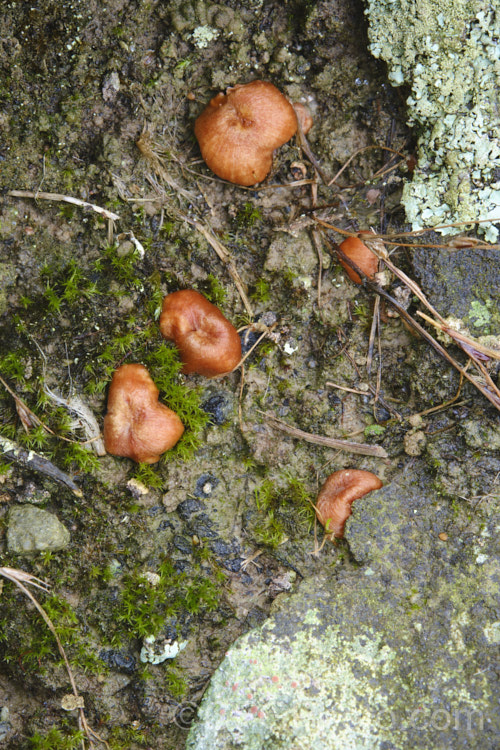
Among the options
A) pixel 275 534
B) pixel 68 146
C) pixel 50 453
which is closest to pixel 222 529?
pixel 275 534

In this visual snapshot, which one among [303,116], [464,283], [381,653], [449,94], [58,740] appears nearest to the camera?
[381,653]

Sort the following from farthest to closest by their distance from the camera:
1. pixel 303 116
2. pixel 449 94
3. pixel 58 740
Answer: pixel 303 116 → pixel 58 740 → pixel 449 94

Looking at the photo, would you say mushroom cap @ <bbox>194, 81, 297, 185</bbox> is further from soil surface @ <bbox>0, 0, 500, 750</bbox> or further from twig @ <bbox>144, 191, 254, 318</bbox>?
twig @ <bbox>144, 191, 254, 318</bbox>

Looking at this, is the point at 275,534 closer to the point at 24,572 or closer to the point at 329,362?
the point at 329,362

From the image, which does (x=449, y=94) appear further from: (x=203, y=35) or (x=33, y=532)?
(x=33, y=532)

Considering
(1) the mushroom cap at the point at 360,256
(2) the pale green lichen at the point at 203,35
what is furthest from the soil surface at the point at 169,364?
(1) the mushroom cap at the point at 360,256

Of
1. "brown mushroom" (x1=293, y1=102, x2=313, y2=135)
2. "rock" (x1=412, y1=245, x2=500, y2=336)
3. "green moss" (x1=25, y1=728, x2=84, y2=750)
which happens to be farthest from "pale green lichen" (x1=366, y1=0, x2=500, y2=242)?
"green moss" (x1=25, y1=728, x2=84, y2=750)

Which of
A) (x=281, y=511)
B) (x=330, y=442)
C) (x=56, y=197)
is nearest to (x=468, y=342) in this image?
(x=330, y=442)
